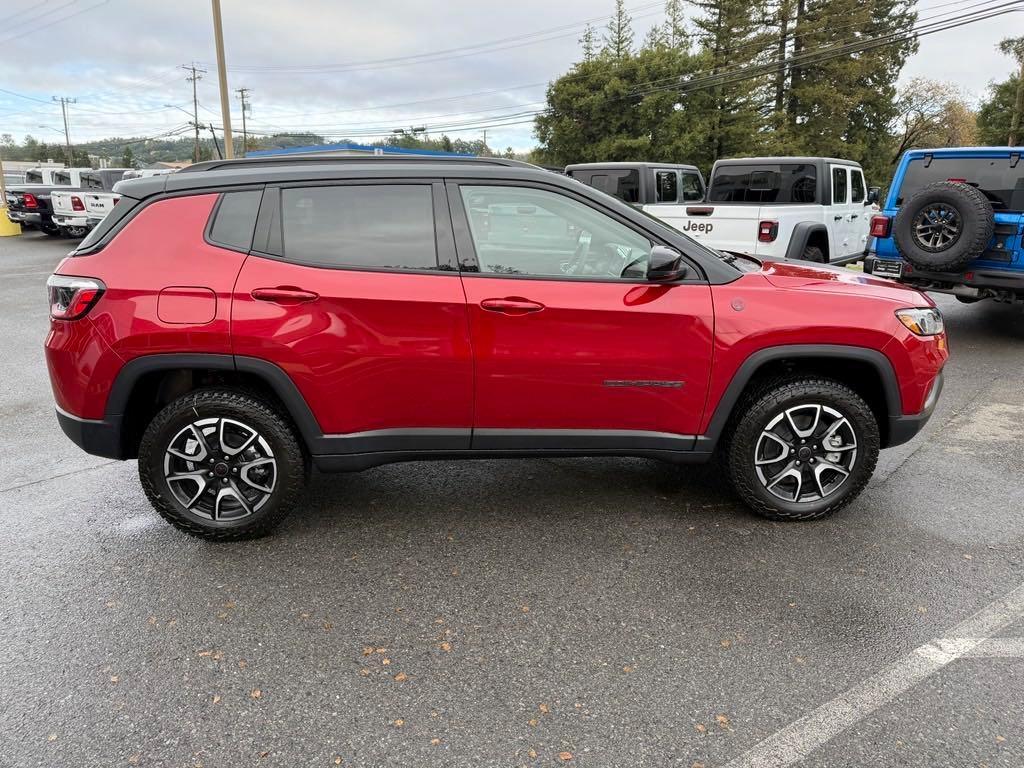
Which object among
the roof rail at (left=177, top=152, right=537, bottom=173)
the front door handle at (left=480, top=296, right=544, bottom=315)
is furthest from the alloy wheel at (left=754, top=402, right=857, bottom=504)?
the roof rail at (left=177, top=152, right=537, bottom=173)

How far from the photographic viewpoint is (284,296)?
3.18m

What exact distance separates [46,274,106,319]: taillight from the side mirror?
2.44 meters

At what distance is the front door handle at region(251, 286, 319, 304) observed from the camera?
10.4ft

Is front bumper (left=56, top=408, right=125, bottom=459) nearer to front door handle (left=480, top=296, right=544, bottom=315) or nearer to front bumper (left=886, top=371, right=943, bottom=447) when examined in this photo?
front door handle (left=480, top=296, right=544, bottom=315)

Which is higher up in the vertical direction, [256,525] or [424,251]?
[424,251]

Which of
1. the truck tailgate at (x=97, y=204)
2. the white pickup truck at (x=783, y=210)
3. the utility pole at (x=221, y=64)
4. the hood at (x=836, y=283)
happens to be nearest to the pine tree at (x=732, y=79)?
the utility pole at (x=221, y=64)

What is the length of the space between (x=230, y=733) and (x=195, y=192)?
2.32m

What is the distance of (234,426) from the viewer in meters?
3.34

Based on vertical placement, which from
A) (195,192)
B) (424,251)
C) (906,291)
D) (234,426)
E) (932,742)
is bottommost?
(932,742)

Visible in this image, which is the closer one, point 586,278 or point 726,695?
point 726,695

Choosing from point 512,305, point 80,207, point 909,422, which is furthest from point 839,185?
point 80,207

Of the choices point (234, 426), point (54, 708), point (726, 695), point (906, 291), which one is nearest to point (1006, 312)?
point (906, 291)

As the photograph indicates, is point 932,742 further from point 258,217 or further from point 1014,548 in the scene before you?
point 258,217

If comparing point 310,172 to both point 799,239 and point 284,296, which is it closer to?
point 284,296
